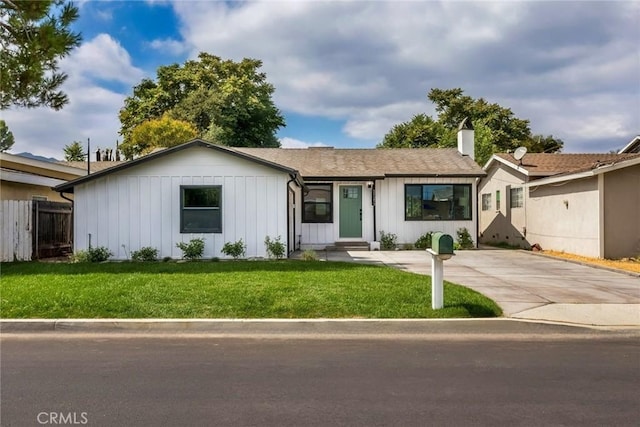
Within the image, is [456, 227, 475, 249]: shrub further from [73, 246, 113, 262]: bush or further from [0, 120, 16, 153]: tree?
[0, 120, 16, 153]: tree

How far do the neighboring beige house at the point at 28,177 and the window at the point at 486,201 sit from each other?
18.5 meters

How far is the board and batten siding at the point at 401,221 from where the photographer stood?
735 inches

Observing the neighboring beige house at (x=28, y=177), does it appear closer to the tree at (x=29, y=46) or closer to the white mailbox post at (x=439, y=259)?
the tree at (x=29, y=46)

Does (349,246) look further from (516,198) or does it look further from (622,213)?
(622,213)

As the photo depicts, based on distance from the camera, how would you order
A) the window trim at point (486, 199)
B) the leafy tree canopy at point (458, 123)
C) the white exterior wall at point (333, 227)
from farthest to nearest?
the leafy tree canopy at point (458, 123) → the window trim at point (486, 199) → the white exterior wall at point (333, 227)

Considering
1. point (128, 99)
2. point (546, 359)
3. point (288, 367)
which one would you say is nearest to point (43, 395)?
point (288, 367)

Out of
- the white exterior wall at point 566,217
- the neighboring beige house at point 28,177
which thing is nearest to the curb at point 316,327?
the white exterior wall at point 566,217

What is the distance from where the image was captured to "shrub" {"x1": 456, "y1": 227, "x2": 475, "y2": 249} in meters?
18.5

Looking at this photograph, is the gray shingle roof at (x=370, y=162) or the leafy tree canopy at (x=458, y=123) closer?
the gray shingle roof at (x=370, y=162)

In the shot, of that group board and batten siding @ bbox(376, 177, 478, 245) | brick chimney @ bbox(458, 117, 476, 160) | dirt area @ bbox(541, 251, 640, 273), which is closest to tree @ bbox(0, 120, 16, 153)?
board and batten siding @ bbox(376, 177, 478, 245)

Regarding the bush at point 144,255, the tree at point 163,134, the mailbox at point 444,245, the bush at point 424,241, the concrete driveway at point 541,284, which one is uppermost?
the tree at point 163,134

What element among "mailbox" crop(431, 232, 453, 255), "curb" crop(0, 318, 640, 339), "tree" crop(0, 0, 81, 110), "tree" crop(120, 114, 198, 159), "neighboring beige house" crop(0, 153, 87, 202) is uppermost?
"tree" crop(120, 114, 198, 159)

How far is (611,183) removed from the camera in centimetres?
1485

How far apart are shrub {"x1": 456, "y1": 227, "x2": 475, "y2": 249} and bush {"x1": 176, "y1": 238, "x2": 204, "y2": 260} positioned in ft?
32.0
